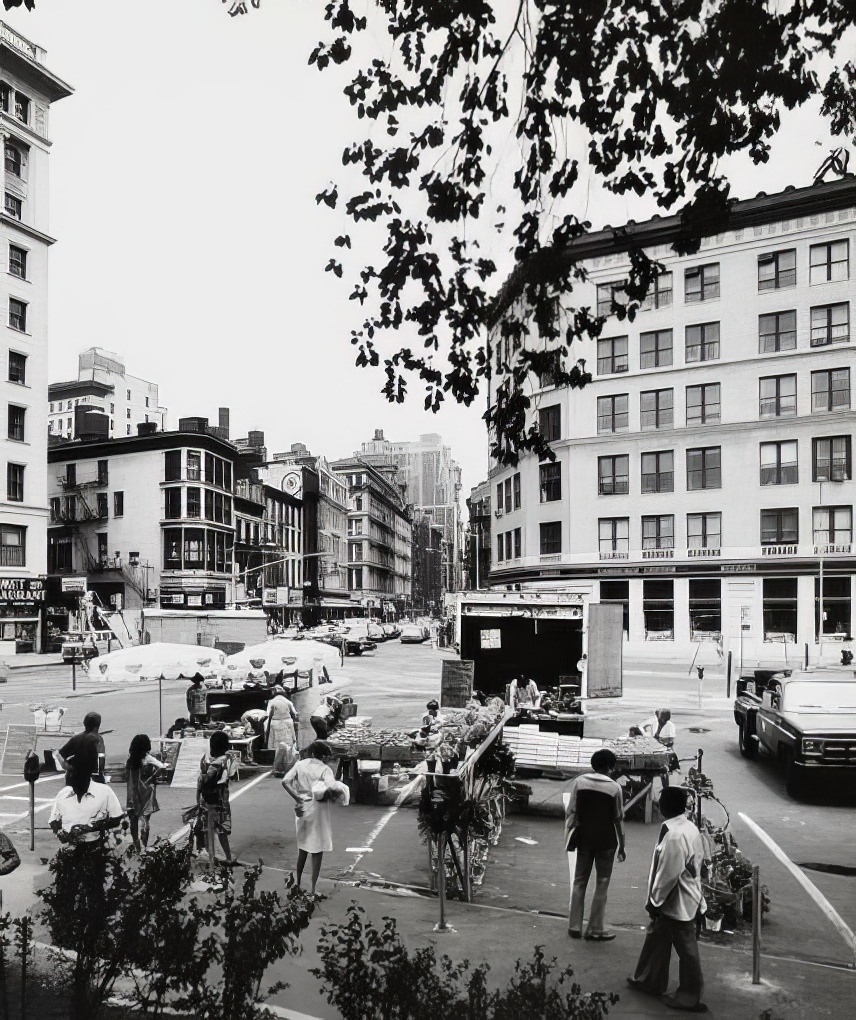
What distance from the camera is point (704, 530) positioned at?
162 feet

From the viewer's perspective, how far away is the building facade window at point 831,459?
46.5 metres

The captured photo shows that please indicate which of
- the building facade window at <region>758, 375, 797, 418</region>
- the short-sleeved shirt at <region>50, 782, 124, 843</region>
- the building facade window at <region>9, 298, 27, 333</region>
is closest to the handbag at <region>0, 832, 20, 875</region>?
the short-sleeved shirt at <region>50, 782, 124, 843</region>

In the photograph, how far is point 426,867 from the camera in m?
11.0

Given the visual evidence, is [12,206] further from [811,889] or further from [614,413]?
[811,889]

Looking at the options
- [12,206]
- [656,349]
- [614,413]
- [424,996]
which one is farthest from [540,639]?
Result: [12,206]

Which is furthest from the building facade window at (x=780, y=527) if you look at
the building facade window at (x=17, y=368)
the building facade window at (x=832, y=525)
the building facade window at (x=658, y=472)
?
the building facade window at (x=17, y=368)

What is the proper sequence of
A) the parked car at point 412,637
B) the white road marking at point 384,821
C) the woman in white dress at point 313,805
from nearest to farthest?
the woman in white dress at point 313,805 → the white road marking at point 384,821 → the parked car at point 412,637

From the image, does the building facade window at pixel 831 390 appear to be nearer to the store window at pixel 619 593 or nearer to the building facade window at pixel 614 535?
the building facade window at pixel 614 535

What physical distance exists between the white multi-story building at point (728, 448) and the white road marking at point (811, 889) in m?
32.8

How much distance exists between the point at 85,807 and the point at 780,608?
146ft

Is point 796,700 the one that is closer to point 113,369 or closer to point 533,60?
point 533,60

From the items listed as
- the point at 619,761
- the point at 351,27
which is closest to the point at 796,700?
the point at 619,761

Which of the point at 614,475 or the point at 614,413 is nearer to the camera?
the point at 614,475

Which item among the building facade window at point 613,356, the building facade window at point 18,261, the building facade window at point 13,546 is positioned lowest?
the building facade window at point 13,546
